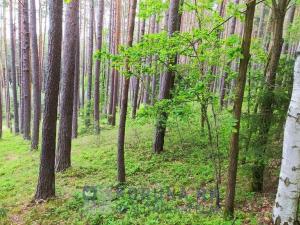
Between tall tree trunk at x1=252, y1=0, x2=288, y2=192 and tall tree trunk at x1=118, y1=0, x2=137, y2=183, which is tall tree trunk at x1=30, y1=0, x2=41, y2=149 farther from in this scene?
tall tree trunk at x1=252, y1=0, x2=288, y2=192

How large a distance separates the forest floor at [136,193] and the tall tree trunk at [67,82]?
55 centimetres

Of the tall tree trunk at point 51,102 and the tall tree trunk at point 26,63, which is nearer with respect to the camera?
the tall tree trunk at point 51,102

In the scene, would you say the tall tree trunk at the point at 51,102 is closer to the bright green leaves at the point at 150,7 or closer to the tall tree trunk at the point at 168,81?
the bright green leaves at the point at 150,7

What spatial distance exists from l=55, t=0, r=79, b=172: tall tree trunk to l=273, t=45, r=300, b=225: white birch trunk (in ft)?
22.1

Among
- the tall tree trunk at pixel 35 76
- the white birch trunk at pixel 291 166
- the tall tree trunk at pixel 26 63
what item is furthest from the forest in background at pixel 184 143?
the tall tree trunk at pixel 26 63

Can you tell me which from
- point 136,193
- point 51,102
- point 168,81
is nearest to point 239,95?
point 136,193

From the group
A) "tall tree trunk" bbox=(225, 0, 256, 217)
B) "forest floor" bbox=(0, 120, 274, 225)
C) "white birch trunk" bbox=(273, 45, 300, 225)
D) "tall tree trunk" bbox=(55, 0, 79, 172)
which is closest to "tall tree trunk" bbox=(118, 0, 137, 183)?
"forest floor" bbox=(0, 120, 274, 225)

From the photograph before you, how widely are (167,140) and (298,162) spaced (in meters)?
7.52

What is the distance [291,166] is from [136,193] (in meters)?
3.94

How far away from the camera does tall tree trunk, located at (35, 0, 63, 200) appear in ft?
22.3

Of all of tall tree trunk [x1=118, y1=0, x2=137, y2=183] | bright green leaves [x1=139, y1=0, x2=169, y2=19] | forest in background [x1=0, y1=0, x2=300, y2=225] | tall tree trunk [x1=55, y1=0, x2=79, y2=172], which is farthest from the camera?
tall tree trunk [x1=55, y1=0, x2=79, y2=172]

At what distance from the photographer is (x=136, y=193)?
23.4 ft

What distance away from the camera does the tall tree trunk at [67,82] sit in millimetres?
8961

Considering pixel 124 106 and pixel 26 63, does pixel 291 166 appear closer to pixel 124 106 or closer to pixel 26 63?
pixel 124 106
